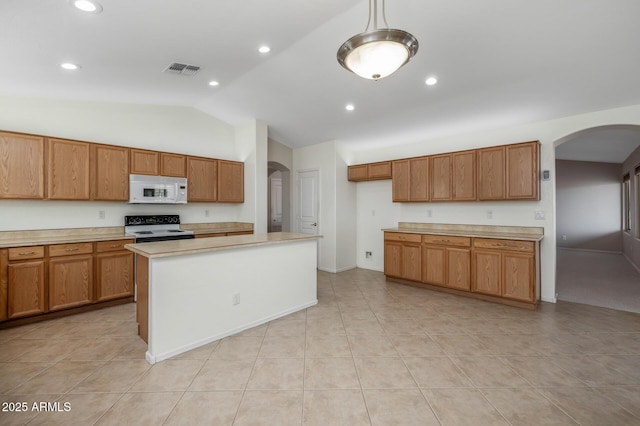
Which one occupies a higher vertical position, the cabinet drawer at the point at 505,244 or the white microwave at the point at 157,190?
the white microwave at the point at 157,190

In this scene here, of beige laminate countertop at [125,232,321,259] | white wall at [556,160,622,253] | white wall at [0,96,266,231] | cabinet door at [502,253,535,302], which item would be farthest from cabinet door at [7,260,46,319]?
white wall at [556,160,622,253]

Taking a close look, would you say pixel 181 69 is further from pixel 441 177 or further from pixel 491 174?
pixel 491 174

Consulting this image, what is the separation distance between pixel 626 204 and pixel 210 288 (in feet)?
32.3

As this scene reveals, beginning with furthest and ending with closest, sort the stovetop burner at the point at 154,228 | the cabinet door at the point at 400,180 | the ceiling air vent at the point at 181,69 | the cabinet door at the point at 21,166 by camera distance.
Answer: the cabinet door at the point at 400,180, the stovetop burner at the point at 154,228, the ceiling air vent at the point at 181,69, the cabinet door at the point at 21,166

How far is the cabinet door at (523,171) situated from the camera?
373 centimetres

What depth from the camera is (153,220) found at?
445cm

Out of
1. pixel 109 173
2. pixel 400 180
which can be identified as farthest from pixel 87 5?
pixel 400 180

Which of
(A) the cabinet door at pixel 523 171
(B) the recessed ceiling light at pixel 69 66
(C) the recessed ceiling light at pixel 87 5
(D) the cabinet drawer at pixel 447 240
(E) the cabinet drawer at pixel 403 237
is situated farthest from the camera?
(E) the cabinet drawer at pixel 403 237

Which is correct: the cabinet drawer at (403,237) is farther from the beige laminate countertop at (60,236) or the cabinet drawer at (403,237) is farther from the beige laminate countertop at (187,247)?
the beige laminate countertop at (60,236)

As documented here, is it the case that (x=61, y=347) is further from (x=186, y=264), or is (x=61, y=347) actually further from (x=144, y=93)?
(x=144, y=93)

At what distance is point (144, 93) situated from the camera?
3963mm

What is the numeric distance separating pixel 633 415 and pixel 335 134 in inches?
191

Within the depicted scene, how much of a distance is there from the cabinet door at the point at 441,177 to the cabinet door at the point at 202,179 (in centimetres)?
367

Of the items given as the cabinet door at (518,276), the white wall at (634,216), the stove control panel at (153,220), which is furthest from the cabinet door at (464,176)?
the stove control panel at (153,220)
